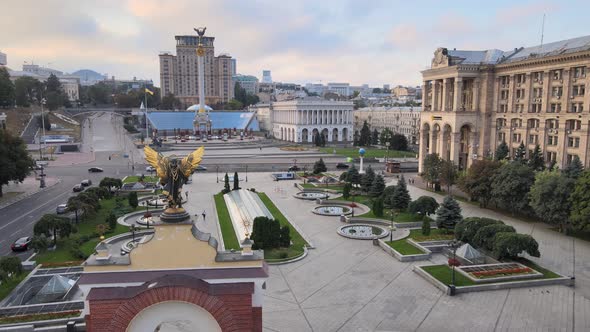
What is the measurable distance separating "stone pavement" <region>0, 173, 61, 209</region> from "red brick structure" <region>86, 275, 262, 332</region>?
119 feet

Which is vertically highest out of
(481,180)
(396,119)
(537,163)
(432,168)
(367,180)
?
(396,119)

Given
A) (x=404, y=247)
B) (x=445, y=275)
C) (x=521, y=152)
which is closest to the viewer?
(x=445, y=275)

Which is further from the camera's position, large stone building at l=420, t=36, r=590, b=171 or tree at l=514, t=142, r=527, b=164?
tree at l=514, t=142, r=527, b=164

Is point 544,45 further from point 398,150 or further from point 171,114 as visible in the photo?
point 171,114

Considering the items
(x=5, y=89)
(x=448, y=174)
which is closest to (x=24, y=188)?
(x=448, y=174)

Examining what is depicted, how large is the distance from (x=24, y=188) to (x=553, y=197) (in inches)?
2148

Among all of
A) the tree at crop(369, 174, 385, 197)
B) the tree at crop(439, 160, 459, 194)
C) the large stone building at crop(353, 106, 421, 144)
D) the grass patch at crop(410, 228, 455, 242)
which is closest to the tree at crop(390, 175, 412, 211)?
the tree at crop(369, 174, 385, 197)

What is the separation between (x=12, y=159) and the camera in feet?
144

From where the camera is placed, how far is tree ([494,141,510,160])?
51906 mm

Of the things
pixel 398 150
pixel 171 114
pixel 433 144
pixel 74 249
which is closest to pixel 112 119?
pixel 171 114

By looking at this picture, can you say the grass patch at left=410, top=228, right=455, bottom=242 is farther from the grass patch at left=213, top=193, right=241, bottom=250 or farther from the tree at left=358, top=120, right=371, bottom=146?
the tree at left=358, top=120, right=371, bottom=146

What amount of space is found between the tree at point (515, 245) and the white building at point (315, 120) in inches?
3470

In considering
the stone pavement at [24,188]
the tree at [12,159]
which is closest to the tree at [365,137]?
the stone pavement at [24,188]

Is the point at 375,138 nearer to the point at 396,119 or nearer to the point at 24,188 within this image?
the point at 396,119
